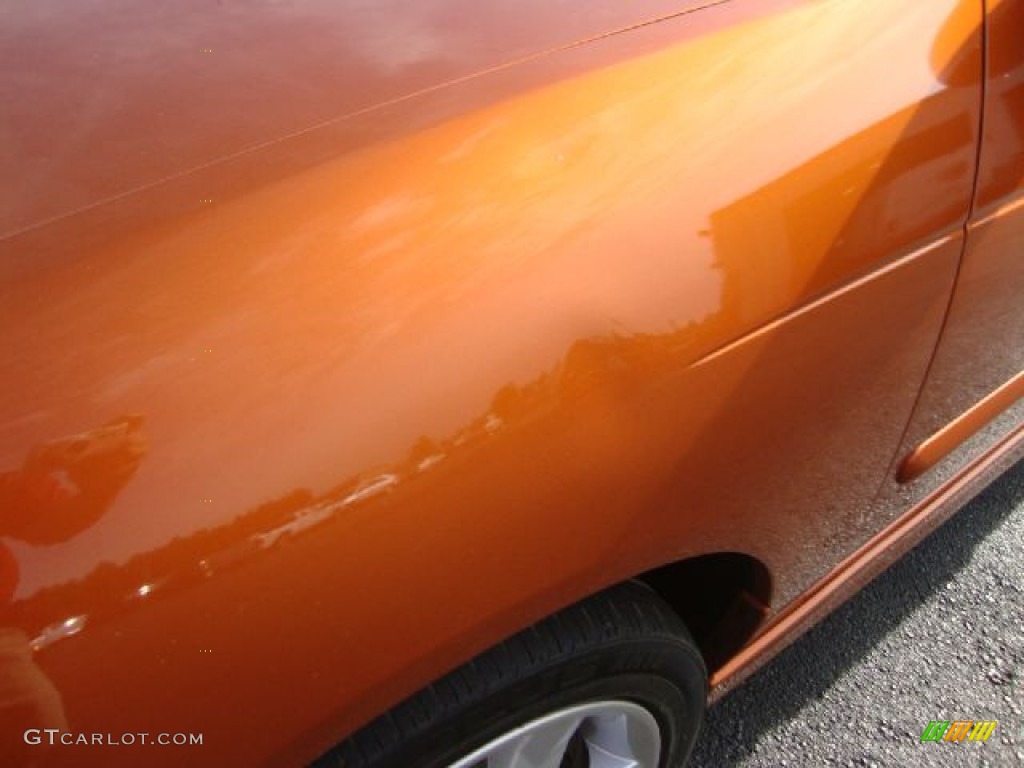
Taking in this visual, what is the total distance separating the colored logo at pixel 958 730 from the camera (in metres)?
1.92

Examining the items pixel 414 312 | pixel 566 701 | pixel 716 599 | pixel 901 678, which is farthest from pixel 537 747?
pixel 901 678

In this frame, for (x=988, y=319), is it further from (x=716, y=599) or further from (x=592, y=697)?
(x=592, y=697)

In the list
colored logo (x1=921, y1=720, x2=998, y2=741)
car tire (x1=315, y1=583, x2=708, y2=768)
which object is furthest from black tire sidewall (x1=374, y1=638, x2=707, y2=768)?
colored logo (x1=921, y1=720, x2=998, y2=741)

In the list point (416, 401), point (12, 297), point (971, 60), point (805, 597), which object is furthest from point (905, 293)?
point (12, 297)

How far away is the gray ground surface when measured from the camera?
190 cm

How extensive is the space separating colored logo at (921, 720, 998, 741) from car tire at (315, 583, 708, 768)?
0.69 m

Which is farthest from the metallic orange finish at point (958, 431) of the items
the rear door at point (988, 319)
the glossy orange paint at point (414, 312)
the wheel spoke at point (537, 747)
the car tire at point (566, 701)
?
the wheel spoke at point (537, 747)

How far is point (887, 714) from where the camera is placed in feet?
6.46

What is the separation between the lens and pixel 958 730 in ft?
6.36

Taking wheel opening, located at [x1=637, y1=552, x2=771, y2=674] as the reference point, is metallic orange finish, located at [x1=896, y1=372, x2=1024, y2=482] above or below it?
above

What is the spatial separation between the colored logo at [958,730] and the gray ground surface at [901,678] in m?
0.01

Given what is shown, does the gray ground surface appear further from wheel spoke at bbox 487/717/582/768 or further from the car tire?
wheel spoke at bbox 487/717/582/768

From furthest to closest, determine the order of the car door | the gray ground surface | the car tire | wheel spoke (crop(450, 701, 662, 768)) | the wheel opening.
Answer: the gray ground surface < the wheel opening < the car door < wheel spoke (crop(450, 701, 662, 768)) < the car tire

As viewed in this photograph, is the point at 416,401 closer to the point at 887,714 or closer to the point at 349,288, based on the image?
the point at 349,288
